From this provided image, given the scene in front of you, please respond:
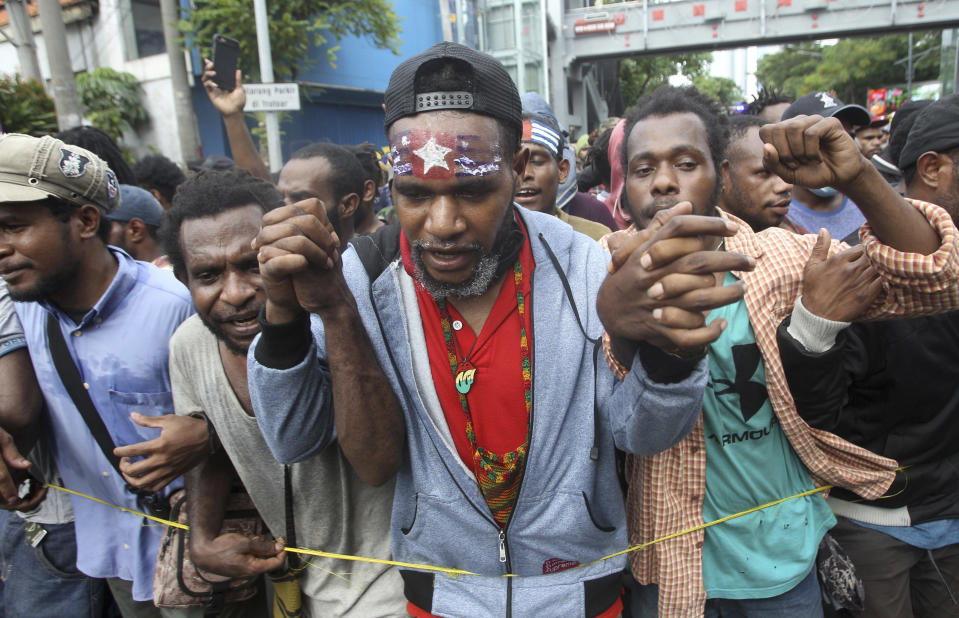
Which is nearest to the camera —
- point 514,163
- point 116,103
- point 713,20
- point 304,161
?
point 514,163

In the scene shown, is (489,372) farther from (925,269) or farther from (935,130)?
(935,130)

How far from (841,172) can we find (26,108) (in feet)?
32.9

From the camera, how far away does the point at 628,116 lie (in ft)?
7.55

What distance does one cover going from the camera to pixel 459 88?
58.9 inches

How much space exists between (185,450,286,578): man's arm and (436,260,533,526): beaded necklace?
0.79m

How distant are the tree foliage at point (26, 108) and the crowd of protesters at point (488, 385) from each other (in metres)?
7.21

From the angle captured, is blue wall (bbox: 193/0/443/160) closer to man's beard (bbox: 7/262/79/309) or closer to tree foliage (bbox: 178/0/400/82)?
tree foliage (bbox: 178/0/400/82)

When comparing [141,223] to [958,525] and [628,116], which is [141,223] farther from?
[958,525]

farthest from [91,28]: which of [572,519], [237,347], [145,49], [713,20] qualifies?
[713,20]

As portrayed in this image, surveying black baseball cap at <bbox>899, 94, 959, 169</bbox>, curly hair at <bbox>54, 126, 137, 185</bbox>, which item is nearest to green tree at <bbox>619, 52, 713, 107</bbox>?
curly hair at <bbox>54, 126, 137, 185</bbox>

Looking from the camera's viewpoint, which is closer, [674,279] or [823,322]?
[674,279]

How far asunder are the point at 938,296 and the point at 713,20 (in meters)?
24.0

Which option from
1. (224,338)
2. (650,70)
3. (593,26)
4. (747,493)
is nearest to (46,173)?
(224,338)

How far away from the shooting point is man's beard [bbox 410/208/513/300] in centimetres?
157
